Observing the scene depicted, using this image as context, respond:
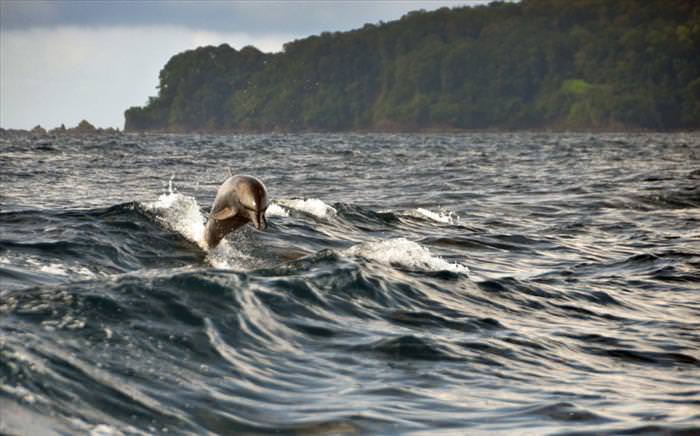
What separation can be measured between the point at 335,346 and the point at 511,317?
8.26ft

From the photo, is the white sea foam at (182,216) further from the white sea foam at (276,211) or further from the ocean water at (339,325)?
the white sea foam at (276,211)

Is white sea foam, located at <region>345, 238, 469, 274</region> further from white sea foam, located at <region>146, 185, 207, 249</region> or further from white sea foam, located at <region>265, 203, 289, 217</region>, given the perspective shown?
white sea foam, located at <region>265, 203, 289, 217</region>

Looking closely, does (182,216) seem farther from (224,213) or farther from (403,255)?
(224,213)

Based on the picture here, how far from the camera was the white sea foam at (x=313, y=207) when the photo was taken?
669 inches

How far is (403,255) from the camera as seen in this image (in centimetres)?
1162

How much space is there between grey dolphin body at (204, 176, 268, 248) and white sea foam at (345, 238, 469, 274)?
1.84 meters

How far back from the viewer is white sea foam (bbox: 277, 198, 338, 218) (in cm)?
1698

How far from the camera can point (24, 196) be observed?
18.7 m

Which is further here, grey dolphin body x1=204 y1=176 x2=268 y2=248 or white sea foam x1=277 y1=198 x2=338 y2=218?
white sea foam x1=277 y1=198 x2=338 y2=218

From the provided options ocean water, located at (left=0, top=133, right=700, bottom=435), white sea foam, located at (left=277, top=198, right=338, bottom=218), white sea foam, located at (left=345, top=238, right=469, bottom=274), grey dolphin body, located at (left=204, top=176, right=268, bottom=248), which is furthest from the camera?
→ white sea foam, located at (left=277, top=198, right=338, bottom=218)

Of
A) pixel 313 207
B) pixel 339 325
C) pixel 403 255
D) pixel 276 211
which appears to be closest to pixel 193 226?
pixel 403 255

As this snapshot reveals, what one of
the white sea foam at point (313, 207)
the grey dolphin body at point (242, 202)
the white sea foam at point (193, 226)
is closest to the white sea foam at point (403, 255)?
the white sea foam at point (193, 226)

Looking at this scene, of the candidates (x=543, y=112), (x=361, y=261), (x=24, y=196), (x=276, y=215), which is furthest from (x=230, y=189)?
(x=543, y=112)

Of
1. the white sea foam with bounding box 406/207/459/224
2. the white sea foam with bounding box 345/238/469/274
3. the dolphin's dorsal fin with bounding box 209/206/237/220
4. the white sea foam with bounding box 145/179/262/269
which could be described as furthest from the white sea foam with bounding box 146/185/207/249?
the white sea foam with bounding box 406/207/459/224
